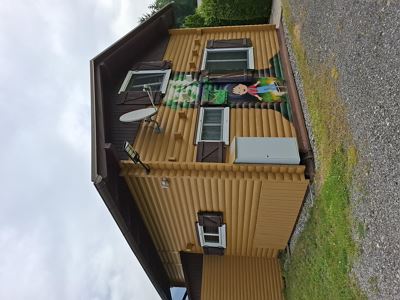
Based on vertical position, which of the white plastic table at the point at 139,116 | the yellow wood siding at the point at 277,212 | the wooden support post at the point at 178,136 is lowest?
the yellow wood siding at the point at 277,212

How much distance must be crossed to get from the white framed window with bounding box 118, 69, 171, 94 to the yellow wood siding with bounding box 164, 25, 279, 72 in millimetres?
581

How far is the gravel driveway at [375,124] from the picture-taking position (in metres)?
4.13

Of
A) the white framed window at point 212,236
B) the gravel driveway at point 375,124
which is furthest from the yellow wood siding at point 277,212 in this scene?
the gravel driveway at point 375,124

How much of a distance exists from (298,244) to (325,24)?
5.44 meters

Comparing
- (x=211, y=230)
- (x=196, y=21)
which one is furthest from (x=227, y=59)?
(x=196, y=21)

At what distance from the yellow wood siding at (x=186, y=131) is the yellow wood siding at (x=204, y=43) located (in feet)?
7.68

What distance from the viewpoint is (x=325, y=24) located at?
20.9 ft

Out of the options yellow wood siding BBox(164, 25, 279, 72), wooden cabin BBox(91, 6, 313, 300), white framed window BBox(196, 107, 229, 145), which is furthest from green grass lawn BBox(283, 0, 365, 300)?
yellow wood siding BBox(164, 25, 279, 72)

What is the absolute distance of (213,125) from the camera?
8.12 metres

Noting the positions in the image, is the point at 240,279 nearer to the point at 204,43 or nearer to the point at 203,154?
the point at 203,154

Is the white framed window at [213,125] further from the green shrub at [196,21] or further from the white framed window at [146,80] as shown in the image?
the green shrub at [196,21]

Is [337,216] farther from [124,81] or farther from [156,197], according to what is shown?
[124,81]

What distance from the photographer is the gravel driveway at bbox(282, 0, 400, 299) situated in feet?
13.5

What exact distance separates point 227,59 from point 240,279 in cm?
753
